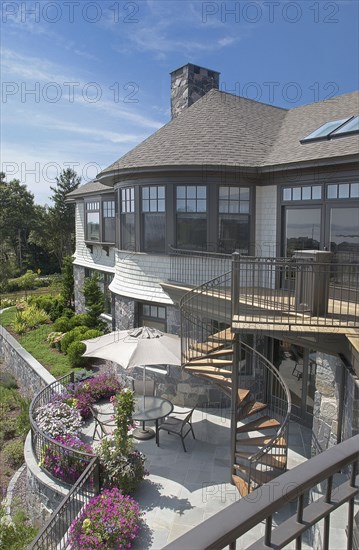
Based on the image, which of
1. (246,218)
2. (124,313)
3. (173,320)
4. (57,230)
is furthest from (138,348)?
(57,230)

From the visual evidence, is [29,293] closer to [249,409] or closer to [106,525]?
[249,409]

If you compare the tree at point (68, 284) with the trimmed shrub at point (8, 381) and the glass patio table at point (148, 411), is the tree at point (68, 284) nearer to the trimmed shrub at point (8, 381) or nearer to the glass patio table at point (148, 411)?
the trimmed shrub at point (8, 381)

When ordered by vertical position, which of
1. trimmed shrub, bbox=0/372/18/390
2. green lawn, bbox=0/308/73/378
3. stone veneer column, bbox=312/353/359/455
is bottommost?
trimmed shrub, bbox=0/372/18/390

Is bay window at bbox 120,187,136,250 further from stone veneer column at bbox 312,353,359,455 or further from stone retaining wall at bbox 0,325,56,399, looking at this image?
stone veneer column at bbox 312,353,359,455

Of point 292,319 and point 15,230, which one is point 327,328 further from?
point 15,230

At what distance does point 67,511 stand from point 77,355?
7.00m

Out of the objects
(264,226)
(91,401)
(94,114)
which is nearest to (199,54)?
(94,114)

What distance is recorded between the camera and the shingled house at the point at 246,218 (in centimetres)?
815

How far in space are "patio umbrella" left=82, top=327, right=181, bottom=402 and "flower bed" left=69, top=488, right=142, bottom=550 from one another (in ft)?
9.07

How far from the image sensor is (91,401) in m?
10.7

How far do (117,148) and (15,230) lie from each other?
2943 centimetres

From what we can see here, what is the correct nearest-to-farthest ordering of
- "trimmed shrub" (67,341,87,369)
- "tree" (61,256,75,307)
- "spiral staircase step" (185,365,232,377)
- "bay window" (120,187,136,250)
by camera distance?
"spiral staircase step" (185,365,232,377), "bay window" (120,187,136,250), "trimmed shrub" (67,341,87,369), "tree" (61,256,75,307)

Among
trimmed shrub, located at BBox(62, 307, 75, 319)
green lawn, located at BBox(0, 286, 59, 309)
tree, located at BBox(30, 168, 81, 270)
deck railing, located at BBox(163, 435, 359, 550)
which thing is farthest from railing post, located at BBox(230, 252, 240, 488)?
tree, located at BBox(30, 168, 81, 270)

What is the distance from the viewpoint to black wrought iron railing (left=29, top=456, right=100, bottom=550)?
249 inches
